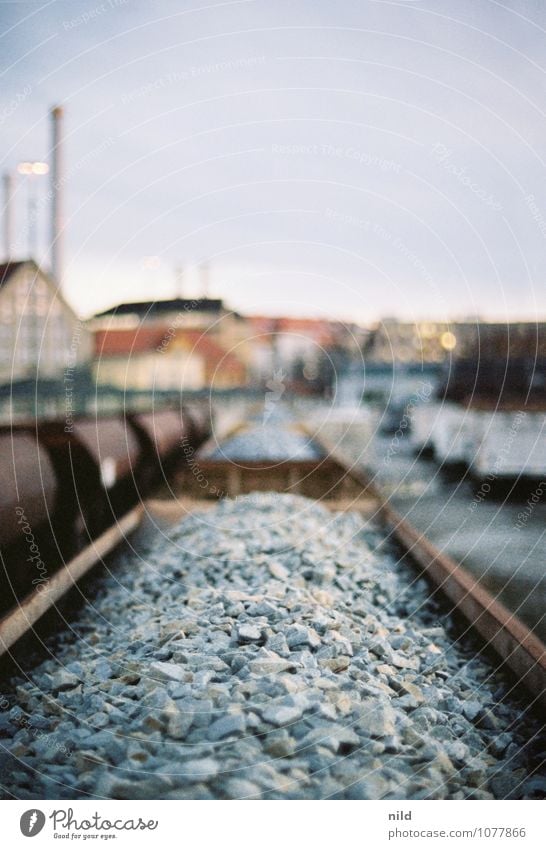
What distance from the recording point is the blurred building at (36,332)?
12.1 metres

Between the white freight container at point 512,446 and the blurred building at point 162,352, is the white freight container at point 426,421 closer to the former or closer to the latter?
the white freight container at point 512,446

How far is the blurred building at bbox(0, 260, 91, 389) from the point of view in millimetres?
12070

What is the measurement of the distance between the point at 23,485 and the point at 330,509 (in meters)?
2.96

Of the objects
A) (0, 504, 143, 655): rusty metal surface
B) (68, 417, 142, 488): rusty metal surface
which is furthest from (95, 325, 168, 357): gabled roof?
(0, 504, 143, 655): rusty metal surface

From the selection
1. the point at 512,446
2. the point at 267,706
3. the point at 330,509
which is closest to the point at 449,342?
the point at 330,509

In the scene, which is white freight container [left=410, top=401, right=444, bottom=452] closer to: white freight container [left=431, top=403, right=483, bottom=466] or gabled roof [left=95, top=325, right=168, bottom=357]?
white freight container [left=431, top=403, right=483, bottom=466]

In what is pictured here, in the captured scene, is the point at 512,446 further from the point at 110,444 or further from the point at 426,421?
the point at 110,444

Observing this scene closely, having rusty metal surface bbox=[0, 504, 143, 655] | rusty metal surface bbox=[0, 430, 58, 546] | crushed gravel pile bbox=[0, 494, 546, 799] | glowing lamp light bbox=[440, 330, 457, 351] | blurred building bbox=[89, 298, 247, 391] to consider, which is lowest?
crushed gravel pile bbox=[0, 494, 546, 799]

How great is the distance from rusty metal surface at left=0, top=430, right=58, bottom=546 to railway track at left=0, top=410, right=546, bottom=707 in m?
0.35

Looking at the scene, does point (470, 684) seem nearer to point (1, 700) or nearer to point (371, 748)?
point (371, 748)

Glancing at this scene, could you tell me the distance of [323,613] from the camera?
3.41 metres

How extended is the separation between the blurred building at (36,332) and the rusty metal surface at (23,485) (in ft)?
24.6

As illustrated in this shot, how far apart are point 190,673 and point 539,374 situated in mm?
6790
